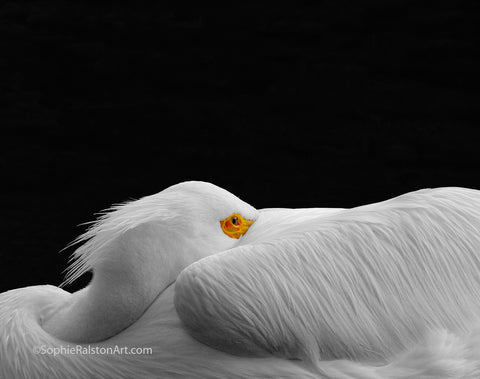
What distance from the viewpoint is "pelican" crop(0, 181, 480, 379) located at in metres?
1.52

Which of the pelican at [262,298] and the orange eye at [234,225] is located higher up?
the orange eye at [234,225]

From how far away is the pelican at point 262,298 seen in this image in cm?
152

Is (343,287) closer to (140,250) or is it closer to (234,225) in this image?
(234,225)

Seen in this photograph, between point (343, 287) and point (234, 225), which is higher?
point (234, 225)

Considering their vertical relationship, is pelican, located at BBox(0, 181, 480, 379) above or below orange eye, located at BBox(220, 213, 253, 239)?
below

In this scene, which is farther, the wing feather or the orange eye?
the orange eye

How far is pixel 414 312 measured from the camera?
156 cm

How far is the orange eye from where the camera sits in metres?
1.68

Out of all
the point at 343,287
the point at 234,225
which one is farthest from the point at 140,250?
the point at 343,287

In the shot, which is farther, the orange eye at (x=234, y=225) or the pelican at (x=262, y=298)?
the orange eye at (x=234, y=225)

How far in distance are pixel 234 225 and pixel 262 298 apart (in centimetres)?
23

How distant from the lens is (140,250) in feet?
5.20

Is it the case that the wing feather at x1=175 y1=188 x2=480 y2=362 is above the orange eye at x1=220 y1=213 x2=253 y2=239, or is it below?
below

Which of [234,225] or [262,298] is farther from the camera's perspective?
[234,225]
